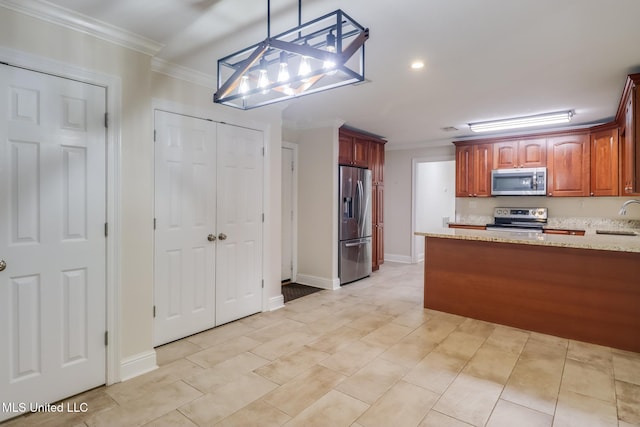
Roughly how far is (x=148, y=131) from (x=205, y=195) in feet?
2.66

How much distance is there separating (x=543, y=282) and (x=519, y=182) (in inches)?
99.0

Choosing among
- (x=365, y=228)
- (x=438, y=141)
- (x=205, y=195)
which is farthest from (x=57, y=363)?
(x=438, y=141)

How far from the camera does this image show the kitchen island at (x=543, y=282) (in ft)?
9.55

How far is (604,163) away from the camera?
465 centimetres

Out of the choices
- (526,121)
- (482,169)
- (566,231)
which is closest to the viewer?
(526,121)

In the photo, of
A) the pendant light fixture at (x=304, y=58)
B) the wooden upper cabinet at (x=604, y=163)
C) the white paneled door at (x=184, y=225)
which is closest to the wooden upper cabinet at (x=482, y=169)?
the wooden upper cabinet at (x=604, y=163)

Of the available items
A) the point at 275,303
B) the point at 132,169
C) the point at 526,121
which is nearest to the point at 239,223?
the point at 275,303

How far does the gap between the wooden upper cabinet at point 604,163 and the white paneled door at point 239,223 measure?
4620mm

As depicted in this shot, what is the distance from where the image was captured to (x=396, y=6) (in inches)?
79.5

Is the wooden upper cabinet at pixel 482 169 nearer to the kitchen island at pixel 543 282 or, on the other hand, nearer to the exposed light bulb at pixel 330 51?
the kitchen island at pixel 543 282

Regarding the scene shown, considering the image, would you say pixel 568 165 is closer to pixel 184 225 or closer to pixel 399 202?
pixel 399 202

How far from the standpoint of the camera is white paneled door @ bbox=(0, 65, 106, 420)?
6.37 ft

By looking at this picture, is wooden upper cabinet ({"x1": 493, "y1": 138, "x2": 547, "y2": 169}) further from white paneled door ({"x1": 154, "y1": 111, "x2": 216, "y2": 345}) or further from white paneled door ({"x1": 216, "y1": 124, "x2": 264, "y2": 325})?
white paneled door ({"x1": 154, "y1": 111, "x2": 216, "y2": 345})

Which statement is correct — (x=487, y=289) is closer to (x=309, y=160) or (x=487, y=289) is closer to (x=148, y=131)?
(x=309, y=160)
